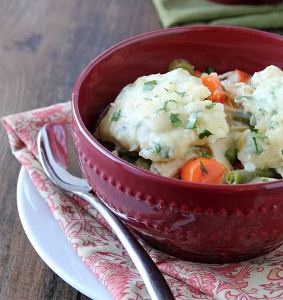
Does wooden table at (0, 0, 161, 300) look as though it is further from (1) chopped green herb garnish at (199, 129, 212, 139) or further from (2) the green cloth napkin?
(1) chopped green herb garnish at (199, 129, 212, 139)

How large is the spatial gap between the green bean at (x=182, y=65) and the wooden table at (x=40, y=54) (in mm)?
753

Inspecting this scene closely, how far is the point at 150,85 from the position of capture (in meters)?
1.56

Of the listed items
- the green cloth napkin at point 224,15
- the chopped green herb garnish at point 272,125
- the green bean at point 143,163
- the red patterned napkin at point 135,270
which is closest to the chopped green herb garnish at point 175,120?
the green bean at point 143,163

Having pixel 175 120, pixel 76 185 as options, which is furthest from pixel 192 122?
pixel 76 185

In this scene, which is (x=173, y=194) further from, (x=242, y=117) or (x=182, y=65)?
(x=182, y=65)

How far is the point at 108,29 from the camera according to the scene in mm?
2971

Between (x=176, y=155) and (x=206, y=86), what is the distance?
0.36 metres

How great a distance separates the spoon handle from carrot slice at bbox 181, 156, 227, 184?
0.79ft

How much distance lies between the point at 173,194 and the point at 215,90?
498 millimetres

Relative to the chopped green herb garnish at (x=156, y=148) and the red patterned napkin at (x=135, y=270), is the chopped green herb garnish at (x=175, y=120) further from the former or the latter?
the red patterned napkin at (x=135, y=270)

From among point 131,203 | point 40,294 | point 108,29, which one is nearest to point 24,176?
point 40,294

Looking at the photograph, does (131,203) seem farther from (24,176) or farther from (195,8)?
(195,8)

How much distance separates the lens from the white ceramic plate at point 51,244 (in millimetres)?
1366

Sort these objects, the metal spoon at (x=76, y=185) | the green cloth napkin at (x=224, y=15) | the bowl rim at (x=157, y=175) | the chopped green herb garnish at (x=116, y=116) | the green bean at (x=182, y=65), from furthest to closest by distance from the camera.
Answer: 1. the green cloth napkin at (x=224, y=15)
2. the green bean at (x=182, y=65)
3. the chopped green herb garnish at (x=116, y=116)
4. the metal spoon at (x=76, y=185)
5. the bowl rim at (x=157, y=175)
